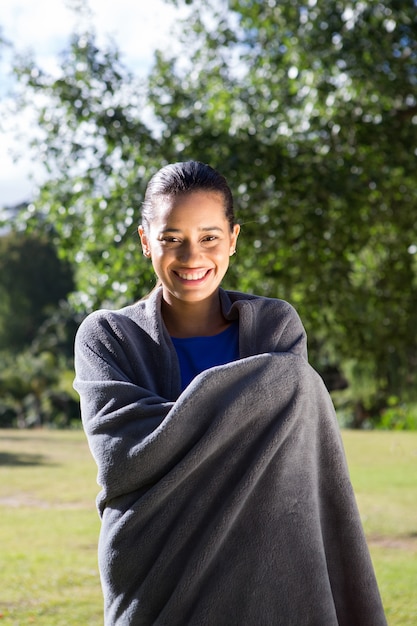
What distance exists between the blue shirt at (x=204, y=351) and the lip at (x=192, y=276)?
0.44ft

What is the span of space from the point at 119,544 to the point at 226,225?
2.48 ft

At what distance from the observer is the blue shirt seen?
217cm

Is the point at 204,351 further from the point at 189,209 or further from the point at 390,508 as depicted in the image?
the point at 390,508

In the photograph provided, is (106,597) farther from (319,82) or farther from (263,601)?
(319,82)

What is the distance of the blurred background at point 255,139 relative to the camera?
6512mm

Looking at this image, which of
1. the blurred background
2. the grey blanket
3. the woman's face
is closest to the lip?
the woman's face

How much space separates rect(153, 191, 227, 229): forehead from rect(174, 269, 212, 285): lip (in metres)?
0.11

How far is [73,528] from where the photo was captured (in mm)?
10078

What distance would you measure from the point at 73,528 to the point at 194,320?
8252 mm

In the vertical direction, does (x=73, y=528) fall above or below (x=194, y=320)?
below

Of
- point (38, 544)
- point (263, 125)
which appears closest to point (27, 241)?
point (38, 544)

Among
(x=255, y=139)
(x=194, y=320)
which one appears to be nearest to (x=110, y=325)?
(x=194, y=320)

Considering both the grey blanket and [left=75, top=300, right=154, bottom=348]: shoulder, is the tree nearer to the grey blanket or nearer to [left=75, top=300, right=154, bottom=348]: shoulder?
[left=75, top=300, right=154, bottom=348]: shoulder

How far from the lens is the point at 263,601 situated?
1.98 meters
